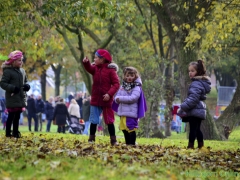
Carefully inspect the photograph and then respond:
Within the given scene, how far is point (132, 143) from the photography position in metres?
11.4

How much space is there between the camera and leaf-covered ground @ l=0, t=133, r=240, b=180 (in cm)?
650

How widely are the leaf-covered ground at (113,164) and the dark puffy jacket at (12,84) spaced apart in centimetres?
269

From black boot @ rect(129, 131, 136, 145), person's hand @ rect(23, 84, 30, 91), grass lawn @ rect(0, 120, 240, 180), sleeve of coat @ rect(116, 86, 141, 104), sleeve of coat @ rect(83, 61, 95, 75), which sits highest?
sleeve of coat @ rect(83, 61, 95, 75)

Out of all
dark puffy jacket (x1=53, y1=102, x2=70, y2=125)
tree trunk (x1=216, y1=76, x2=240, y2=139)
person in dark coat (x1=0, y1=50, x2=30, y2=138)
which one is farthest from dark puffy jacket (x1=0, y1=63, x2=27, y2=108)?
dark puffy jacket (x1=53, y1=102, x2=70, y2=125)

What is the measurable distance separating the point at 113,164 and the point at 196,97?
372 centimetres

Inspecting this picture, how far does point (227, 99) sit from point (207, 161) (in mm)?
35650

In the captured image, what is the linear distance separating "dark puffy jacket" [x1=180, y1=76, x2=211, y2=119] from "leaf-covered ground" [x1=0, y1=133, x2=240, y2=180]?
3.28 ft

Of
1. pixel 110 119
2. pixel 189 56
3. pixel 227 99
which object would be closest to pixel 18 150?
pixel 110 119

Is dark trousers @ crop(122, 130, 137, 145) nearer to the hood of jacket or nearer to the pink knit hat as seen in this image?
the hood of jacket

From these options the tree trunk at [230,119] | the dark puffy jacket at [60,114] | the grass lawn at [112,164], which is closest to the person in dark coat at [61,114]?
the dark puffy jacket at [60,114]

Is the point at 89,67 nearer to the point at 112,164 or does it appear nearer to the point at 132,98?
the point at 132,98

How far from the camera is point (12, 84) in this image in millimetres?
12211

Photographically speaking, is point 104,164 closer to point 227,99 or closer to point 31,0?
point 31,0

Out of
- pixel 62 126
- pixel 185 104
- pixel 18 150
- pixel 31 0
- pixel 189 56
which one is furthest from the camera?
pixel 62 126
